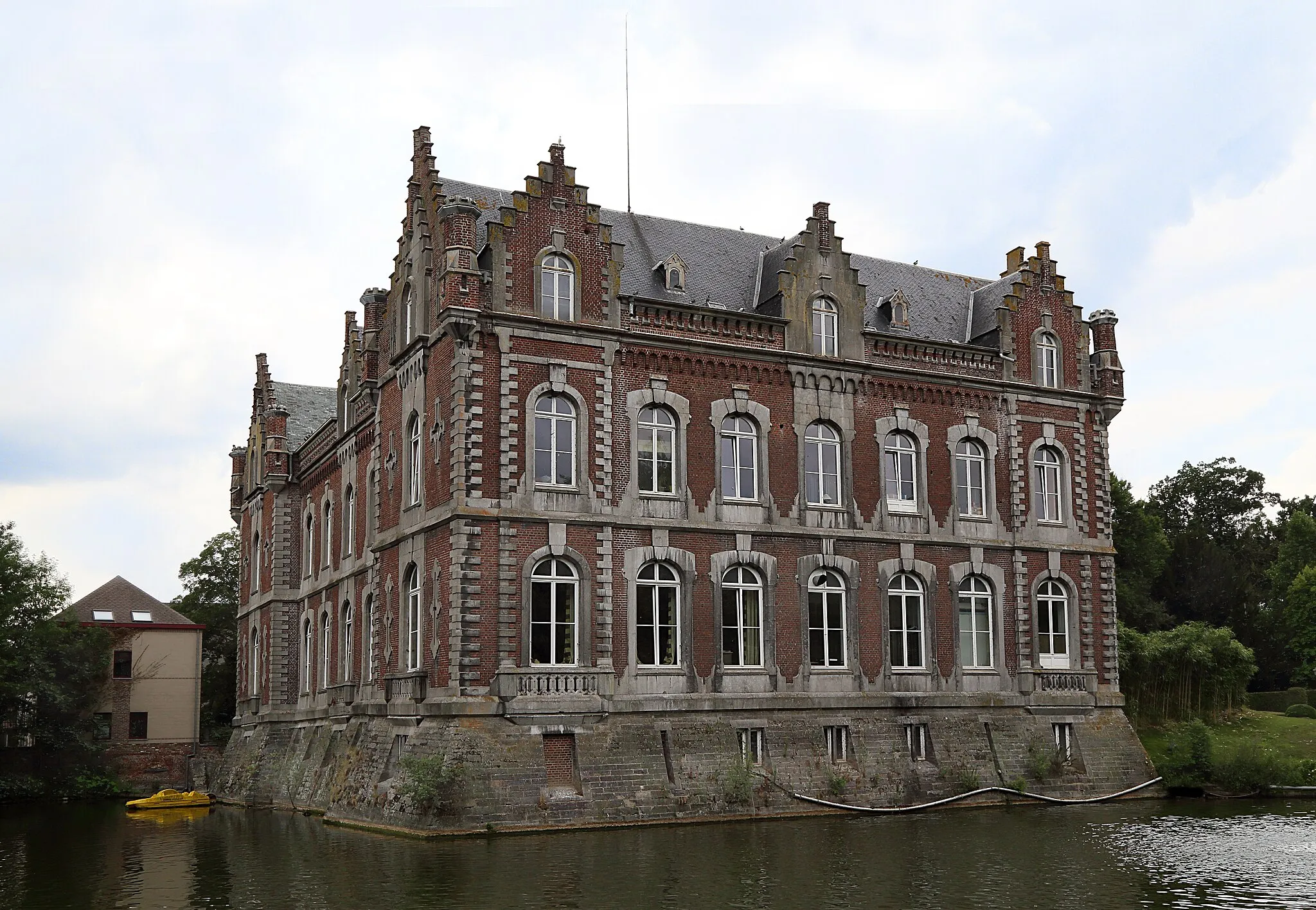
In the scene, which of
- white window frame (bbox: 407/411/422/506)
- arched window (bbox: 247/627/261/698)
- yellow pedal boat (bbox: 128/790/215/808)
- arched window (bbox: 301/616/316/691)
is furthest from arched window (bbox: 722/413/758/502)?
arched window (bbox: 247/627/261/698)

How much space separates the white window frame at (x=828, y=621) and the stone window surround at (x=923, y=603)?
115 centimetres

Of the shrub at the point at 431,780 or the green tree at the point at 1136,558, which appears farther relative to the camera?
the green tree at the point at 1136,558

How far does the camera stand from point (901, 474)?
38.1m

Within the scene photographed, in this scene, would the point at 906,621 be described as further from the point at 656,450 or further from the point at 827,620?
the point at 656,450

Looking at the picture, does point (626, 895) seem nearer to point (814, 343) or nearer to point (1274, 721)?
point (814, 343)

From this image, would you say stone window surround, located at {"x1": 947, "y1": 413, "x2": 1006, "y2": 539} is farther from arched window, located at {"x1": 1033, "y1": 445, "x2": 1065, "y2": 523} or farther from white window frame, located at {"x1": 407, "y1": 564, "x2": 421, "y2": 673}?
white window frame, located at {"x1": 407, "y1": 564, "x2": 421, "y2": 673}

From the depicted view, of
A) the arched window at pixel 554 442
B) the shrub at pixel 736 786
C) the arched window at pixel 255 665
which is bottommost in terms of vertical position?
the shrub at pixel 736 786

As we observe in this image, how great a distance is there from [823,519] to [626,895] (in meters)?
17.7

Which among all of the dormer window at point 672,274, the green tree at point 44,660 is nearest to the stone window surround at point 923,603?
the dormer window at point 672,274

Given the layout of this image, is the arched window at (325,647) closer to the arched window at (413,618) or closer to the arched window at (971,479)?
the arched window at (413,618)

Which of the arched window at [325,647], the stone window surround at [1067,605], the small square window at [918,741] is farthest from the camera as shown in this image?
the arched window at [325,647]

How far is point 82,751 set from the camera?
182 ft

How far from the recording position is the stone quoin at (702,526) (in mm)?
31828

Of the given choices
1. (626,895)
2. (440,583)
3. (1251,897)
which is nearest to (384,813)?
(440,583)
